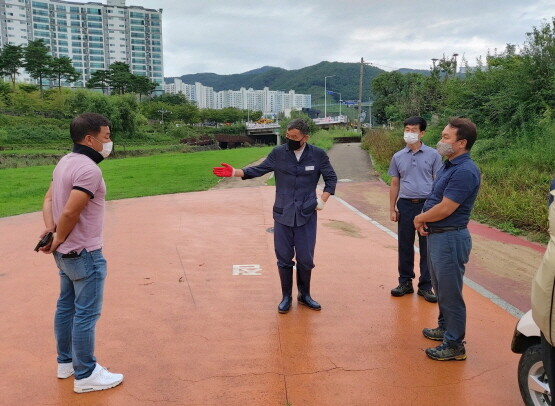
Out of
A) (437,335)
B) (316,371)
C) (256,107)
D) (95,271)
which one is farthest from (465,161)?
(256,107)

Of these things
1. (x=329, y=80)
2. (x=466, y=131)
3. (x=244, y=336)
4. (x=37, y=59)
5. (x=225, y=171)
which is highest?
(x=329, y=80)

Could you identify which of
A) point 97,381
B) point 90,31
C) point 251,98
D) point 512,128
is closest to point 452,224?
point 97,381

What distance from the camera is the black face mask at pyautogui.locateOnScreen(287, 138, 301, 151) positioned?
4.18 metres

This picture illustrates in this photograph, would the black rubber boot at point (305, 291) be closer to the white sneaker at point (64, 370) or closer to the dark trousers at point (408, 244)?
the dark trousers at point (408, 244)

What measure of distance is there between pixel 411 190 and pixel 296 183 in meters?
1.21

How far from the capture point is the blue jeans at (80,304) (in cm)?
289

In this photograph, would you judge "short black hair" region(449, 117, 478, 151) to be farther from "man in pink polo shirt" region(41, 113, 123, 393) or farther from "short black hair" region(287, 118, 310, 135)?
"man in pink polo shirt" region(41, 113, 123, 393)

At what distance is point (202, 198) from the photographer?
39.1ft

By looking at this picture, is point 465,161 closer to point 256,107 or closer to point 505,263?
point 505,263

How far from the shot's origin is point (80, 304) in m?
2.95

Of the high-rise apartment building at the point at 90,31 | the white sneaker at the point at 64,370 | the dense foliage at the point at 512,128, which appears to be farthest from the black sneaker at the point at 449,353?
the high-rise apartment building at the point at 90,31

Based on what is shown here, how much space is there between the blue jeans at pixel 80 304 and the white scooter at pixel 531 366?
2641 mm

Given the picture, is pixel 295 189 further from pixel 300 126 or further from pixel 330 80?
pixel 330 80

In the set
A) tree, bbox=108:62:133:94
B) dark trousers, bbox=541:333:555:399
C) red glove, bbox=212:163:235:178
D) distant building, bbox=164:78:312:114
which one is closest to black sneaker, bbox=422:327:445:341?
dark trousers, bbox=541:333:555:399
